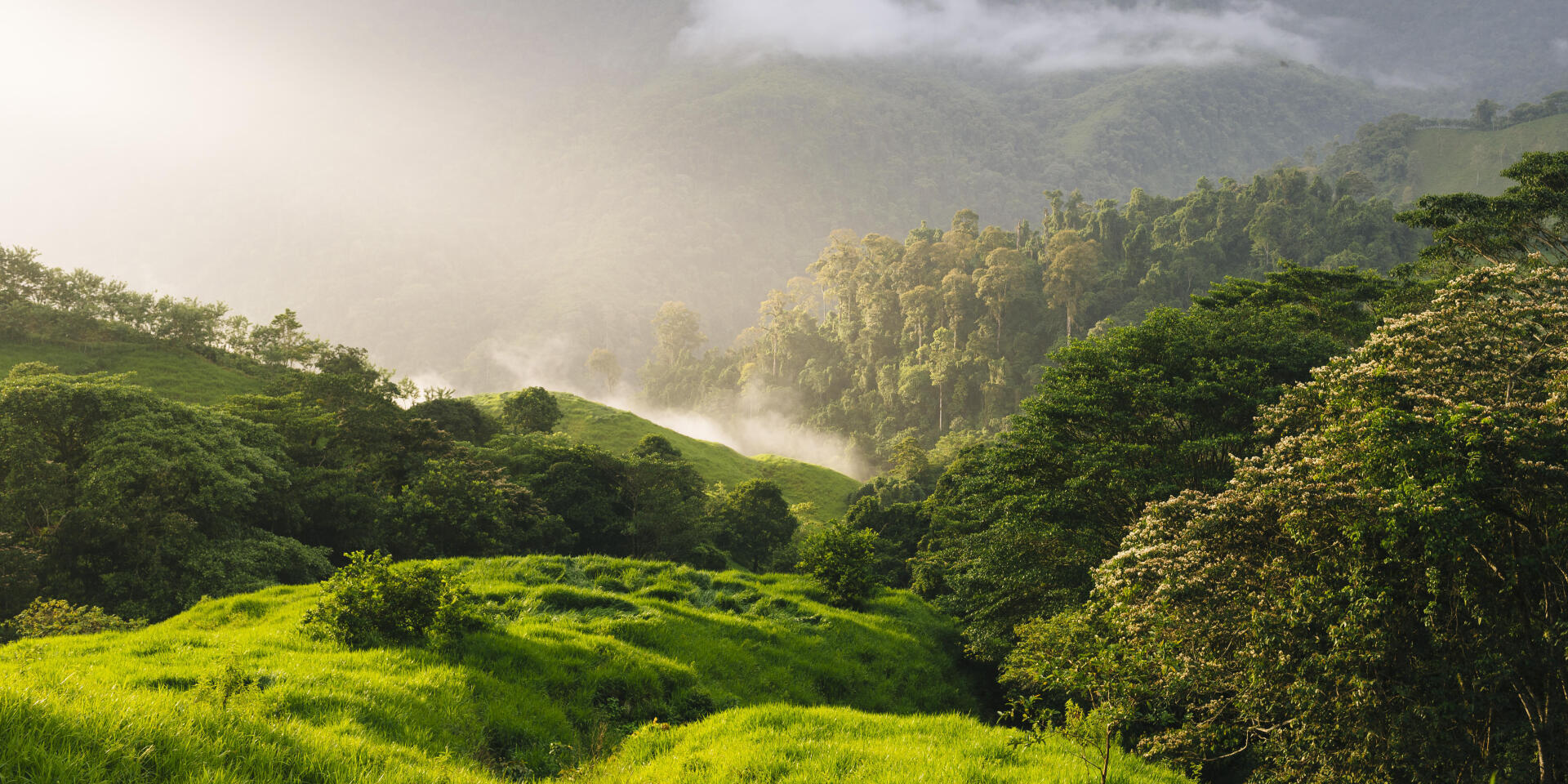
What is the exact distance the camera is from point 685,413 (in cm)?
16238

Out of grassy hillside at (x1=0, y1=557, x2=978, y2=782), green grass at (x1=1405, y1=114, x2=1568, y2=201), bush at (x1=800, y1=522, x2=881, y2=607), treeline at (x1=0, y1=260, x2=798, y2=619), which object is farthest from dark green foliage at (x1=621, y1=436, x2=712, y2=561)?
green grass at (x1=1405, y1=114, x2=1568, y2=201)

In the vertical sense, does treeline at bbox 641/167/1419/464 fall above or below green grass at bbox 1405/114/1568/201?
below

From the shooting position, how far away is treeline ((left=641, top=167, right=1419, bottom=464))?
104m

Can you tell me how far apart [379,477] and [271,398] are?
9063 millimetres

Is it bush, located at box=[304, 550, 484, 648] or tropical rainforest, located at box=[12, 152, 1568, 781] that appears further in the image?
bush, located at box=[304, 550, 484, 648]

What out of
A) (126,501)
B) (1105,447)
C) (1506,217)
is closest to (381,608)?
(126,501)

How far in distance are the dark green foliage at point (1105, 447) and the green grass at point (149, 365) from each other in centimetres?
5821

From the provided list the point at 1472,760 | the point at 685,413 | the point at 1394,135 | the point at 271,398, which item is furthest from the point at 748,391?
the point at 1394,135

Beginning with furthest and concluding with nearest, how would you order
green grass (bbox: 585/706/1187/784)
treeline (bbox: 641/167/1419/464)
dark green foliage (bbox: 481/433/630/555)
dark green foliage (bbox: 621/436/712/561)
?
treeline (bbox: 641/167/1419/464) < dark green foliage (bbox: 621/436/712/561) < dark green foliage (bbox: 481/433/630/555) < green grass (bbox: 585/706/1187/784)

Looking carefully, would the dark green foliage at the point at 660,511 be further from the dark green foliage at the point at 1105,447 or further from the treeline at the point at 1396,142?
the treeline at the point at 1396,142

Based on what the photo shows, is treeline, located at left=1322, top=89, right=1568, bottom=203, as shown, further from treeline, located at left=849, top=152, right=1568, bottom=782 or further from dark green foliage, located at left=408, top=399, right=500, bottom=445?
dark green foliage, located at left=408, top=399, right=500, bottom=445

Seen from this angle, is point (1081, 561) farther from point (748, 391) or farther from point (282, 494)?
point (748, 391)

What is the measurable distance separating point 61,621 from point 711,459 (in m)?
69.5

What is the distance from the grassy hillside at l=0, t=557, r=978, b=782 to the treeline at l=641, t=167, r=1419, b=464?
76063 millimetres
